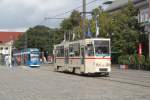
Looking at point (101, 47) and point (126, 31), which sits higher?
point (126, 31)

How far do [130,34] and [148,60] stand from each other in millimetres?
10011

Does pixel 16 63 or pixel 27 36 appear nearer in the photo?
pixel 16 63

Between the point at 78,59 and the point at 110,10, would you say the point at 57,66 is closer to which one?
the point at 78,59

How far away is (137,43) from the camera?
64625mm

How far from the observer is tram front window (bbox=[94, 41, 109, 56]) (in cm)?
3792

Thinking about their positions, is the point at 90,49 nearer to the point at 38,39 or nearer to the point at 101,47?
the point at 101,47

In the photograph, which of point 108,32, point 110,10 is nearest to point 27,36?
point 110,10

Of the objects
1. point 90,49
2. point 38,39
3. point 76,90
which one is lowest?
point 76,90

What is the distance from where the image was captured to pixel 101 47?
38156 mm

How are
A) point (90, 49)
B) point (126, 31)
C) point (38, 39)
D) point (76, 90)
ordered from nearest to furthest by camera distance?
point (76, 90) < point (90, 49) < point (126, 31) < point (38, 39)

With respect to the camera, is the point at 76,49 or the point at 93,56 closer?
the point at 93,56

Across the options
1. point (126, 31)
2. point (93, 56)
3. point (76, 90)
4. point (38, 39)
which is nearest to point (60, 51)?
point (93, 56)

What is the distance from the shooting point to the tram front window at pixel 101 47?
3792 cm

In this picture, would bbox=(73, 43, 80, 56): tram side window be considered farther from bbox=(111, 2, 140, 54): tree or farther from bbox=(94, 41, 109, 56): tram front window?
bbox=(111, 2, 140, 54): tree
